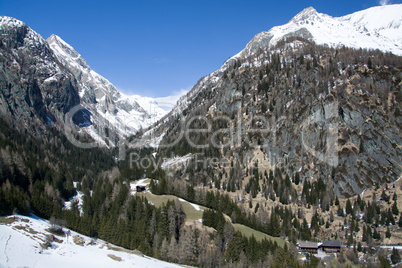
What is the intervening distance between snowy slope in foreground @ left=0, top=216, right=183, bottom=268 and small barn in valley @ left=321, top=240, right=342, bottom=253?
70321mm

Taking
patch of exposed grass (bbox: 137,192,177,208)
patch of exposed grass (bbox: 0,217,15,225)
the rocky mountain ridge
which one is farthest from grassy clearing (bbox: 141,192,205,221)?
patch of exposed grass (bbox: 0,217,15,225)

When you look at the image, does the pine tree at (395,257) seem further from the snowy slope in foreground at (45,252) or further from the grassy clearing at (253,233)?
the snowy slope in foreground at (45,252)

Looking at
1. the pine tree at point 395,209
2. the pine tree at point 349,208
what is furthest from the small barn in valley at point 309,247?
the pine tree at point 395,209

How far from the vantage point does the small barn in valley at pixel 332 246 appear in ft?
374

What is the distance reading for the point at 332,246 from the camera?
114 meters

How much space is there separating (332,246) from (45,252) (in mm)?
95104

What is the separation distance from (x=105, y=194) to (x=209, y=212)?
5313cm

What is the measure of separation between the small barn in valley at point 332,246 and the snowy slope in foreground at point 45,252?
70.3 meters

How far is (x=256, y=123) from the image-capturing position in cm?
19250

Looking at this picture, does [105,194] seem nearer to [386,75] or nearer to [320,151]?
[320,151]

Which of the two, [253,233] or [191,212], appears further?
[191,212]

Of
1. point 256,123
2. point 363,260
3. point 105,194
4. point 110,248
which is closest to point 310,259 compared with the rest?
point 363,260

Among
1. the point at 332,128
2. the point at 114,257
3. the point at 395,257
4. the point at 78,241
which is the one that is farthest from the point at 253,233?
the point at 332,128

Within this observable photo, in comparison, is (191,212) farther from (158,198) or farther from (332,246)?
(332,246)
